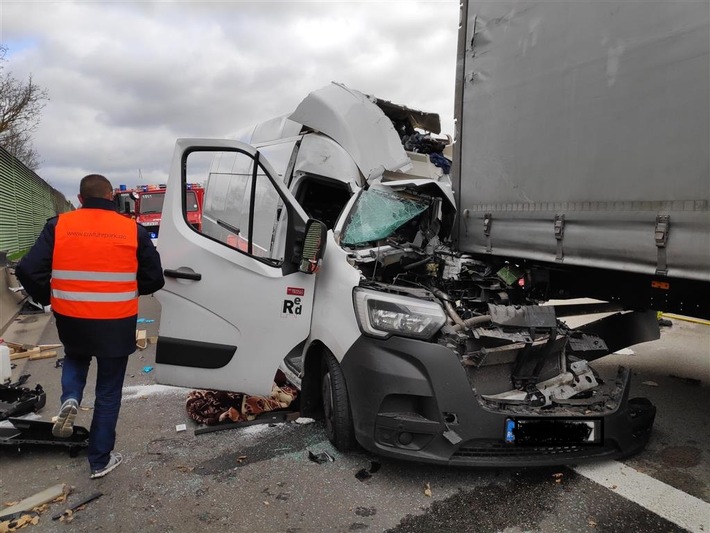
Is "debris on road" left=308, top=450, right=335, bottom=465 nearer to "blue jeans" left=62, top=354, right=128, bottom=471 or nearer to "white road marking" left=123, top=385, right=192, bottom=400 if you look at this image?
"blue jeans" left=62, top=354, right=128, bottom=471

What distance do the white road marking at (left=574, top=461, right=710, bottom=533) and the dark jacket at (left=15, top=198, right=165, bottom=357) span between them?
2.87 metres

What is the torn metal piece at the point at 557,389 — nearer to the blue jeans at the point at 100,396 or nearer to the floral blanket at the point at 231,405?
the floral blanket at the point at 231,405

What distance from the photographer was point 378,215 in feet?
12.0

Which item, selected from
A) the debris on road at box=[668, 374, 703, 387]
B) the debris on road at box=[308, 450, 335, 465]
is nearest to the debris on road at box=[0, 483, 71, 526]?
the debris on road at box=[308, 450, 335, 465]

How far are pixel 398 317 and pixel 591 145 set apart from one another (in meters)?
1.51

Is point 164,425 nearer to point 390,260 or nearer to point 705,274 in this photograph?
point 390,260

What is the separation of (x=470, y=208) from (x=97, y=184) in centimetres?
270

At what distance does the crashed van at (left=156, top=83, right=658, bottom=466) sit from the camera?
2.65 m

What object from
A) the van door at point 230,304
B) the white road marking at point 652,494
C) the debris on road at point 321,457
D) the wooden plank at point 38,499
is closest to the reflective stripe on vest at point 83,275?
the van door at point 230,304

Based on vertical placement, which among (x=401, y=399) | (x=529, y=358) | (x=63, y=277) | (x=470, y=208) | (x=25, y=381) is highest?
(x=470, y=208)

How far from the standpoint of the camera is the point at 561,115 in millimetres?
3029

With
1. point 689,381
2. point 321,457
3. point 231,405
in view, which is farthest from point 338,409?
point 689,381

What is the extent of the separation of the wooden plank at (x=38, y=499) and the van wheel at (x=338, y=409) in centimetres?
159

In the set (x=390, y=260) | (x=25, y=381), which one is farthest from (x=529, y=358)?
(x=25, y=381)
